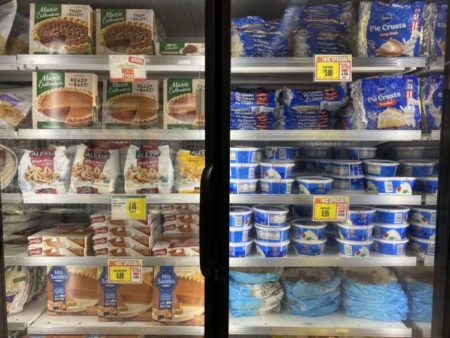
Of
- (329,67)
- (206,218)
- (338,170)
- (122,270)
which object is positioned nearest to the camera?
(206,218)

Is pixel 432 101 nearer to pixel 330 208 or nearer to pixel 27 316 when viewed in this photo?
pixel 330 208

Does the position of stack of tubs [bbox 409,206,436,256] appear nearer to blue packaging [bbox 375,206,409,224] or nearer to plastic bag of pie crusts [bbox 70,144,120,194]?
blue packaging [bbox 375,206,409,224]

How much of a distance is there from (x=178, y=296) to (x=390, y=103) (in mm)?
1267

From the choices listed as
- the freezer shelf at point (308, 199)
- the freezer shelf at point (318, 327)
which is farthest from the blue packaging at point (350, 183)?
the freezer shelf at point (318, 327)

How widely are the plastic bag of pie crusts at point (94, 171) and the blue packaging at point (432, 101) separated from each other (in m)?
1.37

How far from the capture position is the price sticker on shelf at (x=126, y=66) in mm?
1280

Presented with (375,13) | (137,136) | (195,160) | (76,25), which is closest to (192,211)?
(195,160)

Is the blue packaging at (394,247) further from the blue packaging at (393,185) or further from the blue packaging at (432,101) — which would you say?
the blue packaging at (432,101)

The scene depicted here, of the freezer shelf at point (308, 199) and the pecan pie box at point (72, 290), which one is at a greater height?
the freezer shelf at point (308, 199)

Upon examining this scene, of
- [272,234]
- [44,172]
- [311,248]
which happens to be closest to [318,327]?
[311,248]

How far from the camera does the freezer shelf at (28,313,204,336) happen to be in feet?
4.53

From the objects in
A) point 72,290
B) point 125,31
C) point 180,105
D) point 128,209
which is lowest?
point 72,290

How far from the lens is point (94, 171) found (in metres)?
1.43

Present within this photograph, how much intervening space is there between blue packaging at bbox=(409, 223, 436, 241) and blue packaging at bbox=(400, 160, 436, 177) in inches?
8.8
